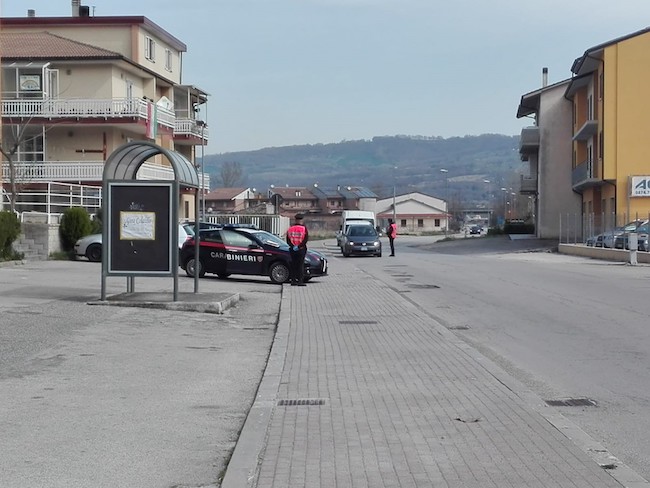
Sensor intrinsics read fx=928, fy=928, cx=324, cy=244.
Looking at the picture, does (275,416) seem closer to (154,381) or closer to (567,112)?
(154,381)

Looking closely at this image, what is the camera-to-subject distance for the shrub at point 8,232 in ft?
87.8

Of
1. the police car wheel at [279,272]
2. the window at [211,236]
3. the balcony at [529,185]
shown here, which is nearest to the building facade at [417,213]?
the balcony at [529,185]

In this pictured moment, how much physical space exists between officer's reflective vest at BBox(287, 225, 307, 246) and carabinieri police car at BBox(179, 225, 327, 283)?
127cm

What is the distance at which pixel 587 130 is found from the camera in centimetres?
5409

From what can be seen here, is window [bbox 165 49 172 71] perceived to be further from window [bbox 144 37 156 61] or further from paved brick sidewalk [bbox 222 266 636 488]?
paved brick sidewalk [bbox 222 266 636 488]

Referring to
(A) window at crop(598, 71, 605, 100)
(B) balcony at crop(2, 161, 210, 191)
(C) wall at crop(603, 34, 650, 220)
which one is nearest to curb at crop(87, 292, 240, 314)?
(B) balcony at crop(2, 161, 210, 191)

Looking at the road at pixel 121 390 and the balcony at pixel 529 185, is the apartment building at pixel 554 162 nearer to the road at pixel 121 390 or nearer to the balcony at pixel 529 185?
the balcony at pixel 529 185

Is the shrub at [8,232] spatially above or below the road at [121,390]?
above

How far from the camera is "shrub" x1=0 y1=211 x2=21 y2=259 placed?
26.8 metres

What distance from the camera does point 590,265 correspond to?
36.1 meters

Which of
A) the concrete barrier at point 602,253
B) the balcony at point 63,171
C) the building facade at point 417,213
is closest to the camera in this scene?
the concrete barrier at point 602,253

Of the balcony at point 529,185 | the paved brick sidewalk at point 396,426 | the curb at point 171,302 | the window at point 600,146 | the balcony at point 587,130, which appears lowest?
the paved brick sidewalk at point 396,426

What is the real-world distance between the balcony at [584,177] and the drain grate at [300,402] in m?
44.2

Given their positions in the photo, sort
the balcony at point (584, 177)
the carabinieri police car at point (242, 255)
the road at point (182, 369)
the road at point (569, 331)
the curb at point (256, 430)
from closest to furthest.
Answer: the curb at point (256, 430)
the road at point (182, 369)
the road at point (569, 331)
the carabinieri police car at point (242, 255)
the balcony at point (584, 177)
